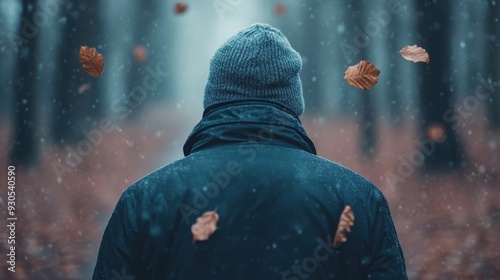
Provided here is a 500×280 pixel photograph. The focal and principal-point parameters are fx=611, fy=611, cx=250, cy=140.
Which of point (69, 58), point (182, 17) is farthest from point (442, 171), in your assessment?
point (69, 58)

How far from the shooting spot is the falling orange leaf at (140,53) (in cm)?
498

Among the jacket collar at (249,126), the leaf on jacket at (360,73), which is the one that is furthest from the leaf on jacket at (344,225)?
the leaf on jacket at (360,73)

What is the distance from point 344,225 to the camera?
1.41 m

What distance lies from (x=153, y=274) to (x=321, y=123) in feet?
12.6

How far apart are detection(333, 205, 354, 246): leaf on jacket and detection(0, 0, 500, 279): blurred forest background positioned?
3724 mm

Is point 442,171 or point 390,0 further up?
point 390,0

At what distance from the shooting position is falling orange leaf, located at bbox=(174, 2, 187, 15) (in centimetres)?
501

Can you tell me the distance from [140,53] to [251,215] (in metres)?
3.81

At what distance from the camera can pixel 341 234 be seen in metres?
1.40

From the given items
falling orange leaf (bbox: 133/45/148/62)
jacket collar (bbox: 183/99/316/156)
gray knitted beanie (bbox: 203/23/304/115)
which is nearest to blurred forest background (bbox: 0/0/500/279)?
falling orange leaf (bbox: 133/45/148/62)

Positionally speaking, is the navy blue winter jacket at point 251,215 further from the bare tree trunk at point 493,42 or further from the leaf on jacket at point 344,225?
the bare tree trunk at point 493,42

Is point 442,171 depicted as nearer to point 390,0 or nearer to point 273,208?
point 390,0

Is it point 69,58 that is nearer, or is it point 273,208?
point 273,208

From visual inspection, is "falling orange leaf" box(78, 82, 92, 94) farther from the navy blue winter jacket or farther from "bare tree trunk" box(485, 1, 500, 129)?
the navy blue winter jacket
